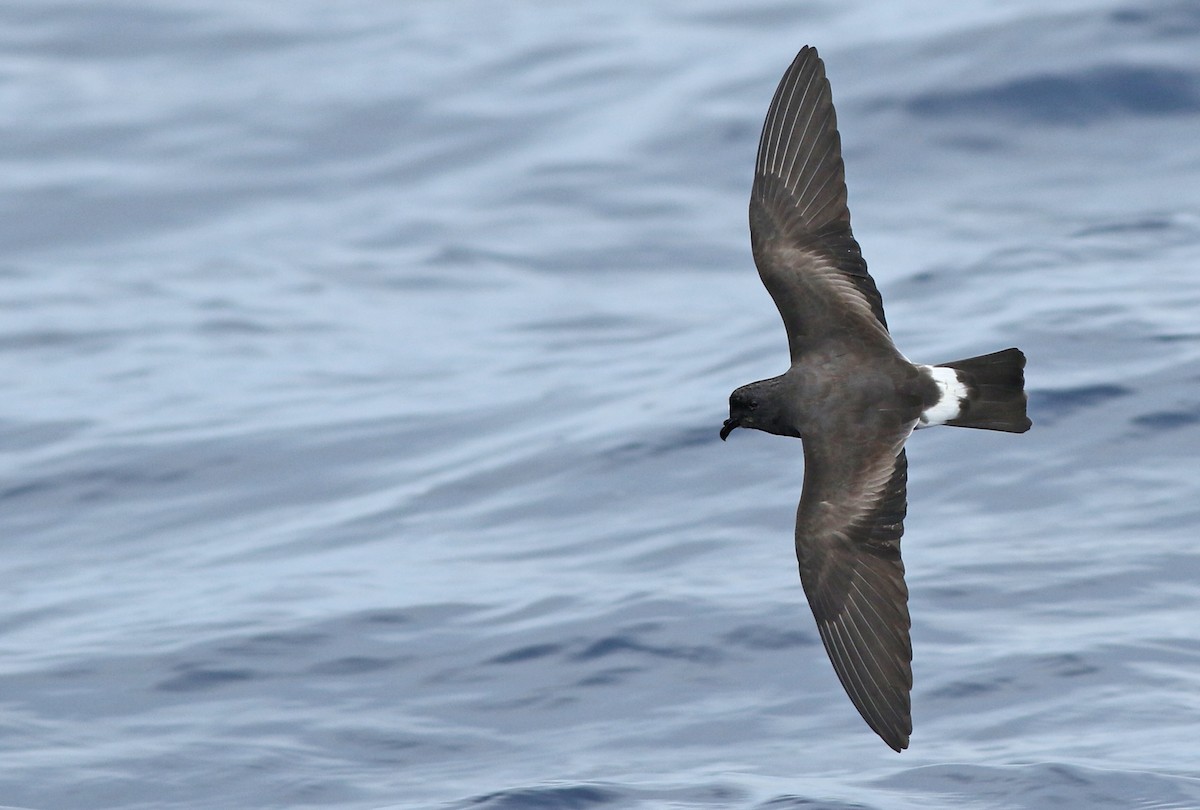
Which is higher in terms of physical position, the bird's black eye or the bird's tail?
the bird's black eye

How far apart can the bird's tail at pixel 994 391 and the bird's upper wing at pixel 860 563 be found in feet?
0.89

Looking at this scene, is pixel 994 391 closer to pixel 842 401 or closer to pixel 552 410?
pixel 842 401

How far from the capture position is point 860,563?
23.5ft

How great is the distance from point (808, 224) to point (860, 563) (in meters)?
1.39

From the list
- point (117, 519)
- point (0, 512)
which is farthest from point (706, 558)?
point (0, 512)

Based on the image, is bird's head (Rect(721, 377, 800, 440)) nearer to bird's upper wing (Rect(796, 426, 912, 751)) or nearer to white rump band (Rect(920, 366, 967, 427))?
bird's upper wing (Rect(796, 426, 912, 751))

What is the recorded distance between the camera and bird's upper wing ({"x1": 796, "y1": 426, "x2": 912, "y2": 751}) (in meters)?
7.00

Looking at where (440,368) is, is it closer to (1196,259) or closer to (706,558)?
(706,558)

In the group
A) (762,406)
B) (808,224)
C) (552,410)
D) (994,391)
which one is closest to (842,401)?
(762,406)

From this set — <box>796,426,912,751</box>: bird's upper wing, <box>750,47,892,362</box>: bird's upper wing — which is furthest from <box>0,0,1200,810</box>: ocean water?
<box>750,47,892,362</box>: bird's upper wing

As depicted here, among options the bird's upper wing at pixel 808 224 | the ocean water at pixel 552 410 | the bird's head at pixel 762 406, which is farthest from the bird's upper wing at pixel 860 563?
the ocean water at pixel 552 410

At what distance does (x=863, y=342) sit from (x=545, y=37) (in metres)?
12.3

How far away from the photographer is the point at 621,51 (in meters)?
18.4

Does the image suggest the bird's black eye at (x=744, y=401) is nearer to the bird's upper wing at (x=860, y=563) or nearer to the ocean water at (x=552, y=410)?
the bird's upper wing at (x=860, y=563)
